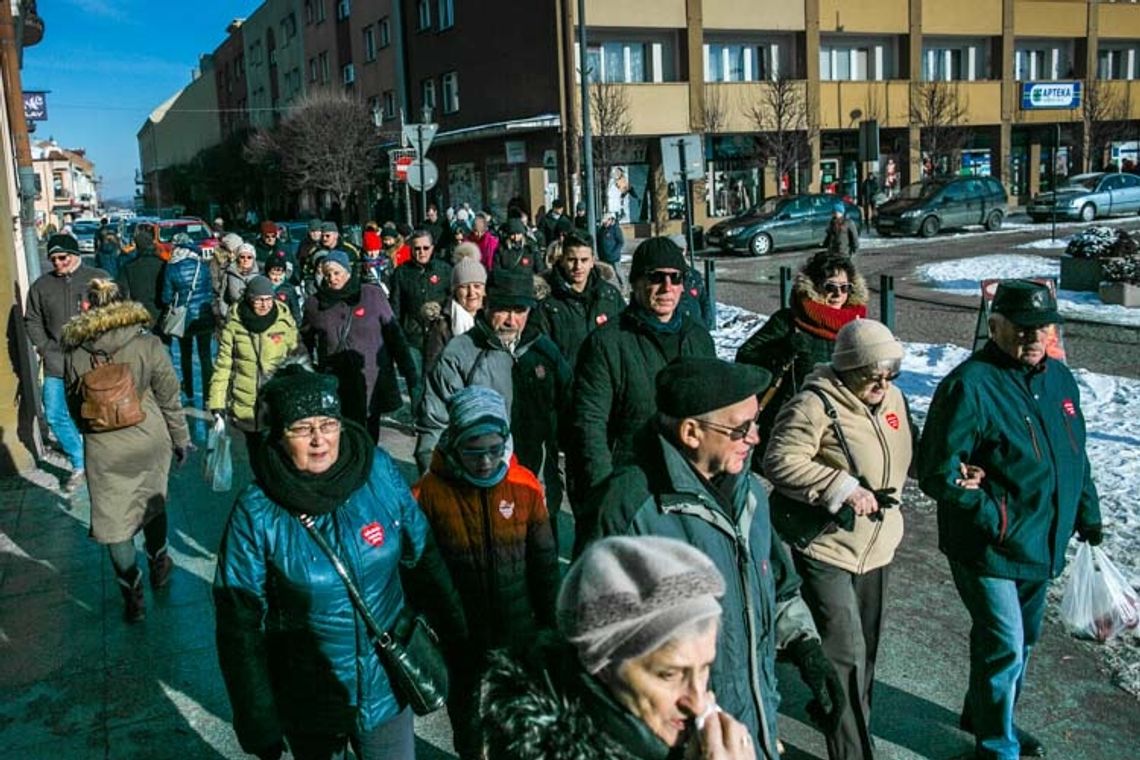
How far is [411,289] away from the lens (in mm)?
9703

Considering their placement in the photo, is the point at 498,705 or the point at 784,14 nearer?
the point at 498,705

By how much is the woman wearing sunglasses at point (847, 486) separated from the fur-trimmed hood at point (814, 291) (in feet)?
4.61

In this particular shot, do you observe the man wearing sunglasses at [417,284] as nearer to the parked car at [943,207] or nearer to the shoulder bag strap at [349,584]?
the shoulder bag strap at [349,584]

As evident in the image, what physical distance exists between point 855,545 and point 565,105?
30904 millimetres

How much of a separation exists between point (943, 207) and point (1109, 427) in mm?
22136

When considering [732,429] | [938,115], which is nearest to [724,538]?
[732,429]

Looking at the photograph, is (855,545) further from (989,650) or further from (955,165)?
(955,165)

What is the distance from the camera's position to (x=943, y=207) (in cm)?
2928

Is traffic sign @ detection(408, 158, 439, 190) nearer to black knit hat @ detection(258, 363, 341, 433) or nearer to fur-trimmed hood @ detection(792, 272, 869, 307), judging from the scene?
fur-trimmed hood @ detection(792, 272, 869, 307)

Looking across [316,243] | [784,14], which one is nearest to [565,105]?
[784,14]

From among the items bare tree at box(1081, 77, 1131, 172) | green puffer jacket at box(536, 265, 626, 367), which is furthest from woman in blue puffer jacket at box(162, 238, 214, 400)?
bare tree at box(1081, 77, 1131, 172)

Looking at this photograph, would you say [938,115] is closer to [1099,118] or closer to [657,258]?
[1099,118]

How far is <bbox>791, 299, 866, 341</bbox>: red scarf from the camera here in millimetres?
5355

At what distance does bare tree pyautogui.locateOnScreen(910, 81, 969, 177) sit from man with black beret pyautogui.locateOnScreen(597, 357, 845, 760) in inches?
1489
